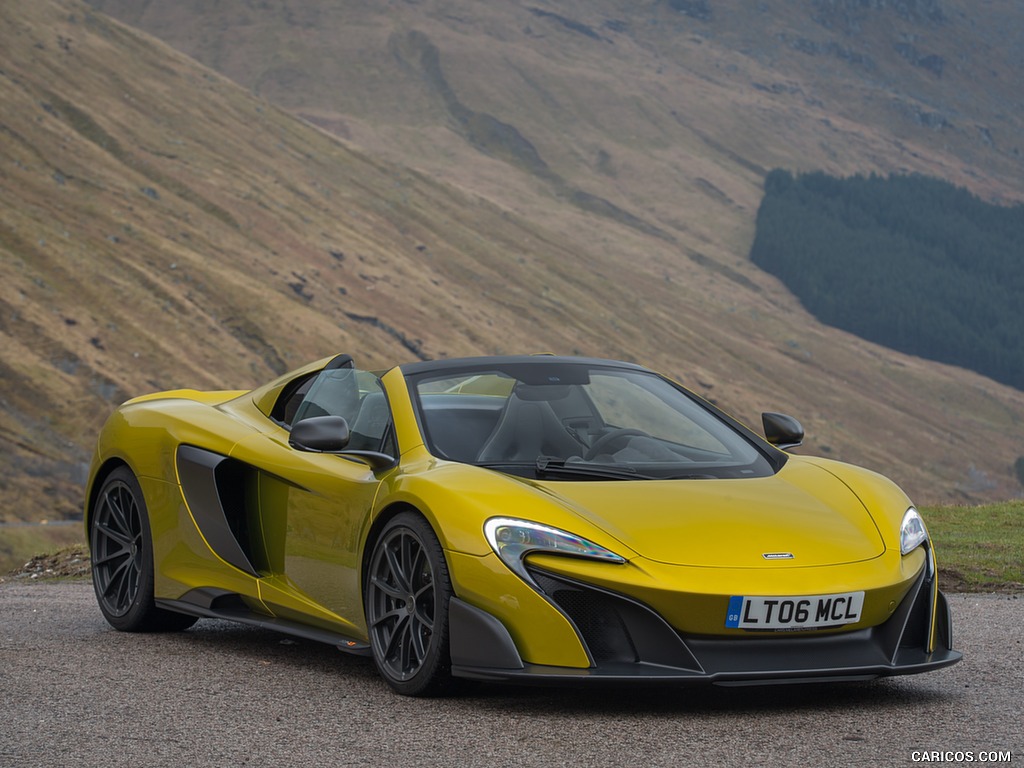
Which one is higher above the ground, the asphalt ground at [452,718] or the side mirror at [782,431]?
the side mirror at [782,431]

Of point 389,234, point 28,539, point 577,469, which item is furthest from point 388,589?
point 389,234

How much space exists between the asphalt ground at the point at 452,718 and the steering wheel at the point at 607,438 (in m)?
1.06

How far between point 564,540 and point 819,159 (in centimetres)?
18224

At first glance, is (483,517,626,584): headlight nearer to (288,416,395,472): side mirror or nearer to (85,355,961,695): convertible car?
(85,355,961,695): convertible car

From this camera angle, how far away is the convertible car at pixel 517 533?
4660 mm

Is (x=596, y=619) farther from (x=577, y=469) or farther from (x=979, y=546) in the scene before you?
Result: (x=979, y=546)

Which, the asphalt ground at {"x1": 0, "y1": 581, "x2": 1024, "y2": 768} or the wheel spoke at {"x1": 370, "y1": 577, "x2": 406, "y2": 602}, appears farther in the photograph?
the wheel spoke at {"x1": 370, "y1": 577, "x2": 406, "y2": 602}

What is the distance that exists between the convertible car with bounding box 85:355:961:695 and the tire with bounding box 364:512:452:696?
10 millimetres

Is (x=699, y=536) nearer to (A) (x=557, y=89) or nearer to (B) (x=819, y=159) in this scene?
(A) (x=557, y=89)

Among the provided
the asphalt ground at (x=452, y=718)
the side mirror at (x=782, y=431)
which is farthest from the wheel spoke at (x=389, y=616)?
the side mirror at (x=782, y=431)

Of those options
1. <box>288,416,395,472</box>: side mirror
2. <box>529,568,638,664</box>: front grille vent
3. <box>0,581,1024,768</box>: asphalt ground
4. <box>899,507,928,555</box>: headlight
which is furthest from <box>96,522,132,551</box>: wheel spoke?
<box>899,507,928,555</box>: headlight

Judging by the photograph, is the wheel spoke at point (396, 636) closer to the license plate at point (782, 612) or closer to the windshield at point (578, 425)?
the windshield at point (578, 425)

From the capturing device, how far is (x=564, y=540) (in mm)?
4770

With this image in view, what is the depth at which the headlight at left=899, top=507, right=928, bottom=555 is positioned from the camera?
5.18m
